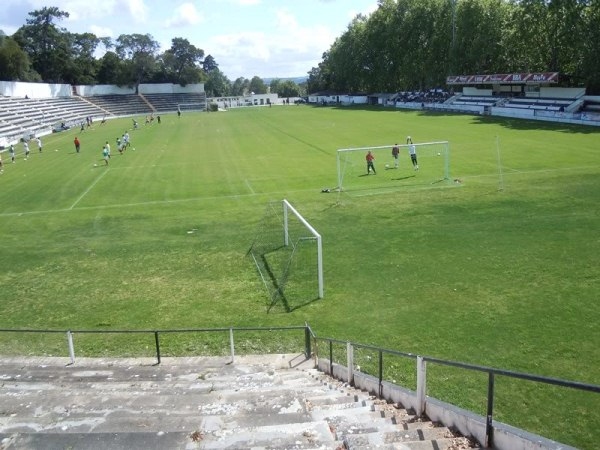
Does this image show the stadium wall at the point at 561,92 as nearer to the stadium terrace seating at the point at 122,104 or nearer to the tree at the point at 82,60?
the stadium terrace seating at the point at 122,104

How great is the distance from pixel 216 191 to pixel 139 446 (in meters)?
22.2

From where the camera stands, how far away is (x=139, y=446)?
22.4 feet

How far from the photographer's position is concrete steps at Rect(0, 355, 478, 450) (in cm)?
668

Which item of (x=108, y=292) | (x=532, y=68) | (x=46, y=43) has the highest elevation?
(x=46, y=43)

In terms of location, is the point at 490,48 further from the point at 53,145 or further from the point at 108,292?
the point at 108,292

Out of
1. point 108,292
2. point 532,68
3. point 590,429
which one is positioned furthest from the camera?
point 532,68

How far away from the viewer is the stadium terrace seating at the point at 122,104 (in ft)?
346

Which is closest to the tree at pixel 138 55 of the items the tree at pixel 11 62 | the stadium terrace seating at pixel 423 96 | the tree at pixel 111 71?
the tree at pixel 111 71

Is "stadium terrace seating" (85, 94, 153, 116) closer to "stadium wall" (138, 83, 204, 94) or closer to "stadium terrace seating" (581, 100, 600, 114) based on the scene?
"stadium wall" (138, 83, 204, 94)

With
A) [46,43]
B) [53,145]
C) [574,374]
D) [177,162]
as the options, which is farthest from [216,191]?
[46,43]

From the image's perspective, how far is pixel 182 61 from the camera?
133875mm

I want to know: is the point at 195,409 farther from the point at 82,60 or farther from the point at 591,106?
the point at 82,60

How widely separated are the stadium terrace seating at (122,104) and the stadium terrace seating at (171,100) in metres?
2.57

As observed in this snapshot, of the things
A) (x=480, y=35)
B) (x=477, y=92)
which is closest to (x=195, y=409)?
(x=477, y=92)
